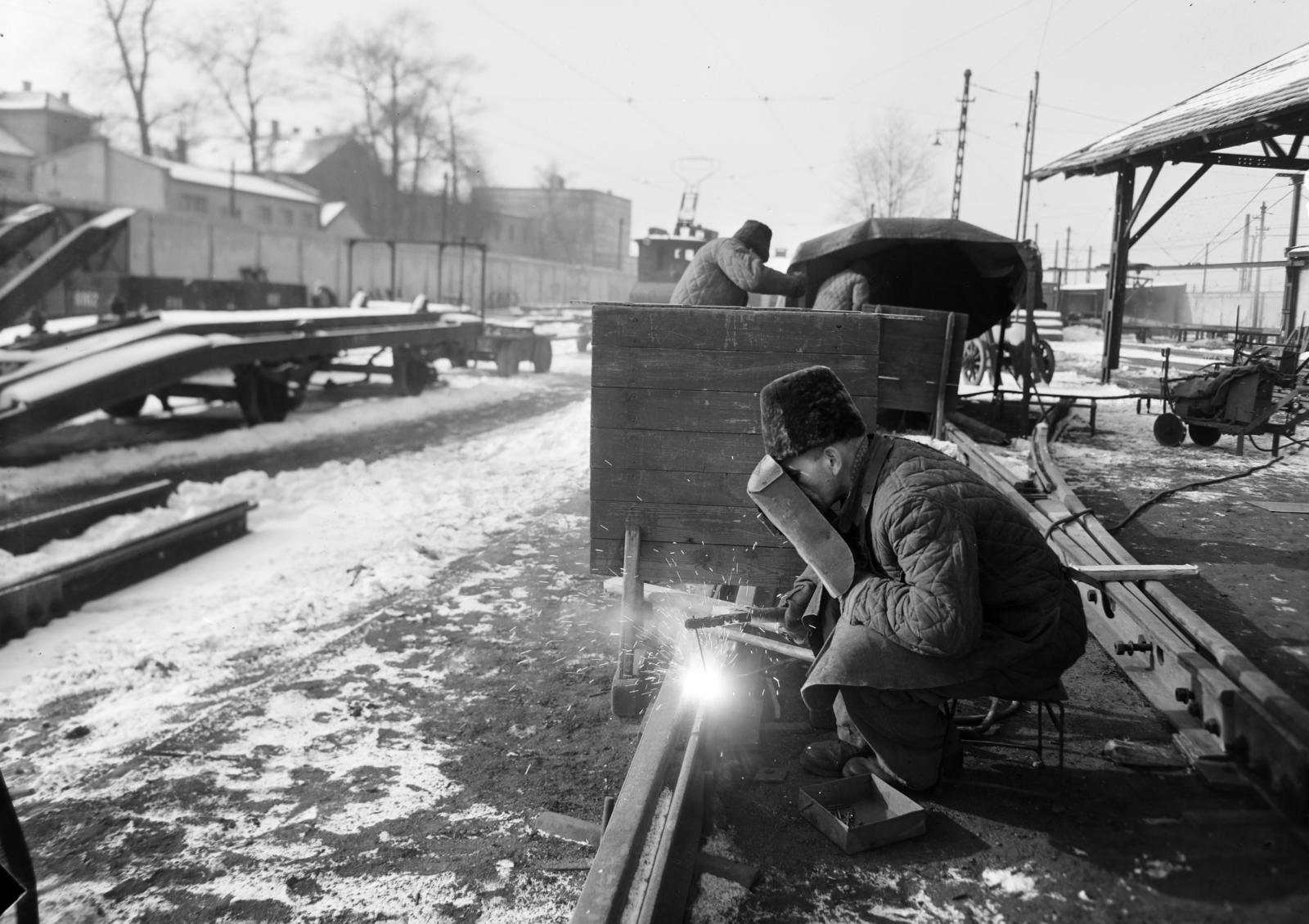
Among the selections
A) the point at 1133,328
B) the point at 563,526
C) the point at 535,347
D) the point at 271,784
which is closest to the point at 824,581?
the point at 271,784

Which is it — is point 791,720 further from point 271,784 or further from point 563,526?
point 563,526

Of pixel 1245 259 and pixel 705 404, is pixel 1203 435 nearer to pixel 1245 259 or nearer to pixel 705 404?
pixel 1245 259

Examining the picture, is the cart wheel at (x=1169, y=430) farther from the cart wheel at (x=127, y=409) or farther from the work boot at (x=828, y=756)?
the cart wheel at (x=127, y=409)

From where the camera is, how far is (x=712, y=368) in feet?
12.9

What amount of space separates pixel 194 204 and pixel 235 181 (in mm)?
2308

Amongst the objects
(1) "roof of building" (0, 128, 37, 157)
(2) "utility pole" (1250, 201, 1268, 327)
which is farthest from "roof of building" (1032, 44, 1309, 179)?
(1) "roof of building" (0, 128, 37, 157)

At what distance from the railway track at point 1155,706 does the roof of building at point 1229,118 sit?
2.31 meters

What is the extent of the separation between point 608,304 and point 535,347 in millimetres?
15228

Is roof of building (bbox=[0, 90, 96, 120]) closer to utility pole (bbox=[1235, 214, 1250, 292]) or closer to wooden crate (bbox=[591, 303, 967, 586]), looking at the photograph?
wooden crate (bbox=[591, 303, 967, 586])

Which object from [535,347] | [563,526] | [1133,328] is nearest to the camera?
[563,526]

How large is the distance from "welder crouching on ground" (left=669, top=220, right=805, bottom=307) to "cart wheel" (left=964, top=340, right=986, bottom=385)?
1029cm

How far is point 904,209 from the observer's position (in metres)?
25.6

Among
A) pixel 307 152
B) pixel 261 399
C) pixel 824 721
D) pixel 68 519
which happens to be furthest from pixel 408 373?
pixel 307 152

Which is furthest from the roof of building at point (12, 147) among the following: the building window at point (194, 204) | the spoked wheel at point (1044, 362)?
the spoked wheel at point (1044, 362)
